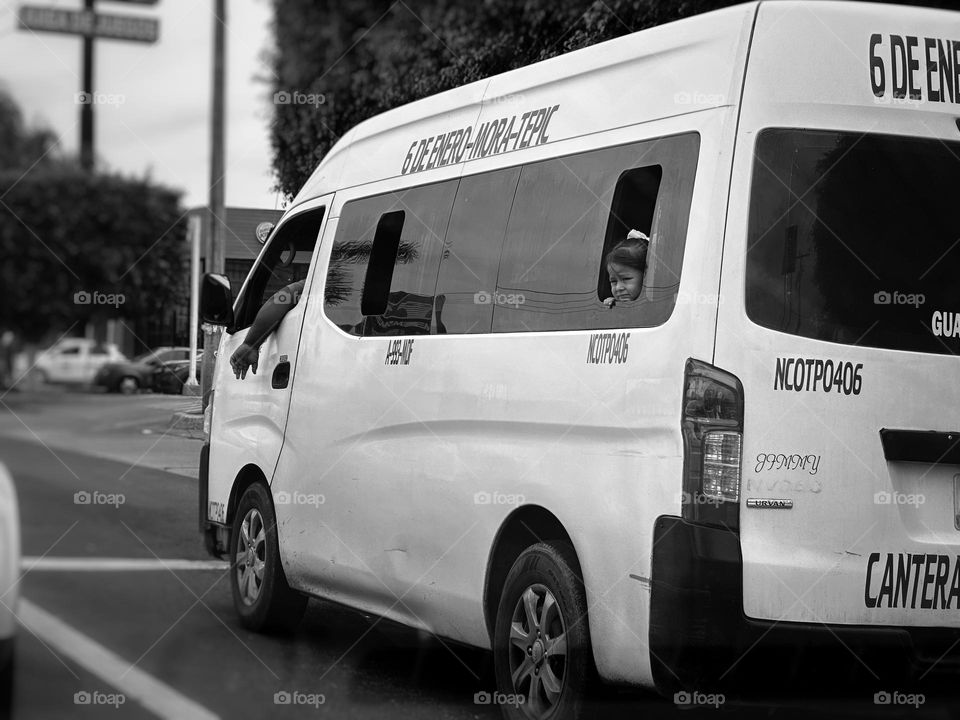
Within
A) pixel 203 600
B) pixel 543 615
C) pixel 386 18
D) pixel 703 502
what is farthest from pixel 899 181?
pixel 386 18

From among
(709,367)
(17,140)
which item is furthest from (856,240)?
(17,140)

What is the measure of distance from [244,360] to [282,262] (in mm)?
561

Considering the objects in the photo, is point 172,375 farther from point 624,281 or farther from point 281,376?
point 624,281

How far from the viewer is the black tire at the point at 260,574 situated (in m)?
6.98

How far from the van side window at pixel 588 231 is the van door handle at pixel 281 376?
1857 mm

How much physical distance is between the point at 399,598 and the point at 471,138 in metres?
2.00

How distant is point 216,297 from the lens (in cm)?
728

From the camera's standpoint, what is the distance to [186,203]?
5551mm

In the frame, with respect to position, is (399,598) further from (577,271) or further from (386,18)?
(386,18)

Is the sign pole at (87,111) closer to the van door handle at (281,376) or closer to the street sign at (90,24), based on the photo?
the street sign at (90,24)

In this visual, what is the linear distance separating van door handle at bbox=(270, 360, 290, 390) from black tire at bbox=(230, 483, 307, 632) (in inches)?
21.4

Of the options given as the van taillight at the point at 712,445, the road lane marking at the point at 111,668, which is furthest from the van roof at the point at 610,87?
the road lane marking at the point at 111,668

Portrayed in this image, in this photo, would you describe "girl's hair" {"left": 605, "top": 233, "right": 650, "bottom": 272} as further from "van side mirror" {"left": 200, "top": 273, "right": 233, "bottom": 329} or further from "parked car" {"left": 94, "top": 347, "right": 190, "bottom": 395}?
"parked car" {"left": 94, "top": 347, "right": 190, "bottom": 395}

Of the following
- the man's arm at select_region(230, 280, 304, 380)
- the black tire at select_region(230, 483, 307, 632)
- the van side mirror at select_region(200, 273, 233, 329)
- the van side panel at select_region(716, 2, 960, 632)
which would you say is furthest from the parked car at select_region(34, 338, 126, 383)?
the van side panel at select_region(716, 2, 960, 632)
